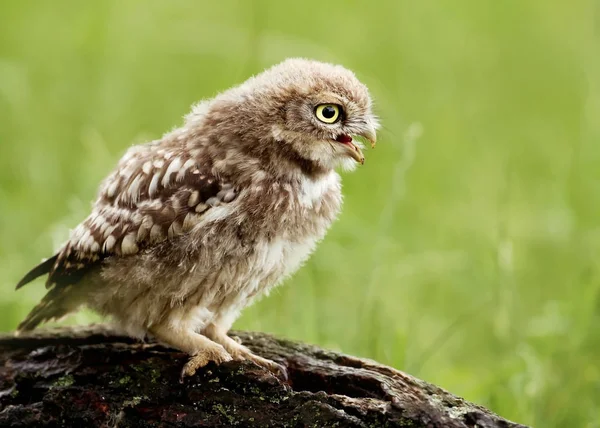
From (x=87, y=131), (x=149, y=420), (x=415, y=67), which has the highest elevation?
(x=415, y=67)

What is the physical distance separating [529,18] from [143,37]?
3.38 meters

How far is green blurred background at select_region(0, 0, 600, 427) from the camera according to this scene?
12.4 ft

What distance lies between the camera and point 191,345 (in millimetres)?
2791

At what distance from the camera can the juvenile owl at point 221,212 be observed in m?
2.74

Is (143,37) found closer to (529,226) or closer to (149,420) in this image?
(529,226)

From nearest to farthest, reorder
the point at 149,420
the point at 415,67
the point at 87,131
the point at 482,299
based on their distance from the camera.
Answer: the point at 149,420, the point at 482,299, the point at 87,131, the point at 415,67

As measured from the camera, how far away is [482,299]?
14.5 ft

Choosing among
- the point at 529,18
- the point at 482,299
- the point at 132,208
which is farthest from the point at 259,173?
the point at 529,18

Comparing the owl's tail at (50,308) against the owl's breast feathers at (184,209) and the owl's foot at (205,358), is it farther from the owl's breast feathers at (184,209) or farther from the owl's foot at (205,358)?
the owl's foot at (205,358)

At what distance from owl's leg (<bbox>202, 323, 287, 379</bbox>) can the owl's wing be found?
0.45m

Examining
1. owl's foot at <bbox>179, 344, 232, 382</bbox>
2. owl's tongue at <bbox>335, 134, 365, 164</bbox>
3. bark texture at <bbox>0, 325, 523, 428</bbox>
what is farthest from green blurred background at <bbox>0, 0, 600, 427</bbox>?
owl's foot at <bbox>179, 344, 232, 382</bbox>

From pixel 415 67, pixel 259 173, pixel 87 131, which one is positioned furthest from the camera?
pixel 415 67

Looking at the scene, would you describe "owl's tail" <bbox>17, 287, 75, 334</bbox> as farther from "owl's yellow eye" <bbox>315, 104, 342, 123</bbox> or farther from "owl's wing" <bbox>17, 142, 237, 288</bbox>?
"owl's yellow eye" <bbox>315, 104, 342, 123</bbox>

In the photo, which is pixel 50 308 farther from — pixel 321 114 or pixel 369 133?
pixel 369 133
